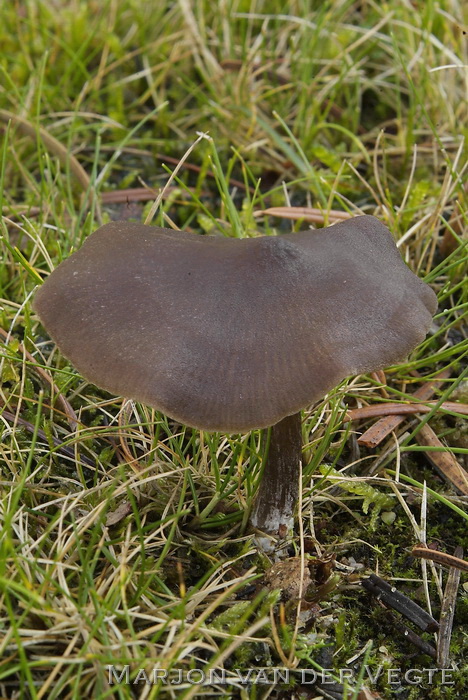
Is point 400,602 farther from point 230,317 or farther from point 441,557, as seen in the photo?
point 230,317

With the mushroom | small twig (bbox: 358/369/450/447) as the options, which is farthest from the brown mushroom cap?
small twig (bbox: 358/369/450/447)

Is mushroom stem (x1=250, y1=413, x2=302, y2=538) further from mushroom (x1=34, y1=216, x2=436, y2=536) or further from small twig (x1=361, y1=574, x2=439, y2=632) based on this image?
small twig (x1=361, y1=574, x2=439, y2=632)

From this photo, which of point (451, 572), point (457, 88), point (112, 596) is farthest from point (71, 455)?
point (457, 88)

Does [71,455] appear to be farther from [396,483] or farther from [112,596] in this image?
[396,483]

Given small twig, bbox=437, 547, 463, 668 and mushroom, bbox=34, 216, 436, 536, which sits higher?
mushroom, bbox=34, 216, 436, 536

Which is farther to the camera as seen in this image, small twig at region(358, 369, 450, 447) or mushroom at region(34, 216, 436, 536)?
small twig at region(358, 369, 450, 447)

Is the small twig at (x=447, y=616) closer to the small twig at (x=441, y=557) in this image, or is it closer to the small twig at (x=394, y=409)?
the small twig at (x=441, y=557)

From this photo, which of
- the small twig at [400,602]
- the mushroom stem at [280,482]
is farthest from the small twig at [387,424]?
the small twig at [400,602]

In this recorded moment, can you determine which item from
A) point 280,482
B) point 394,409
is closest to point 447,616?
point 280,482
